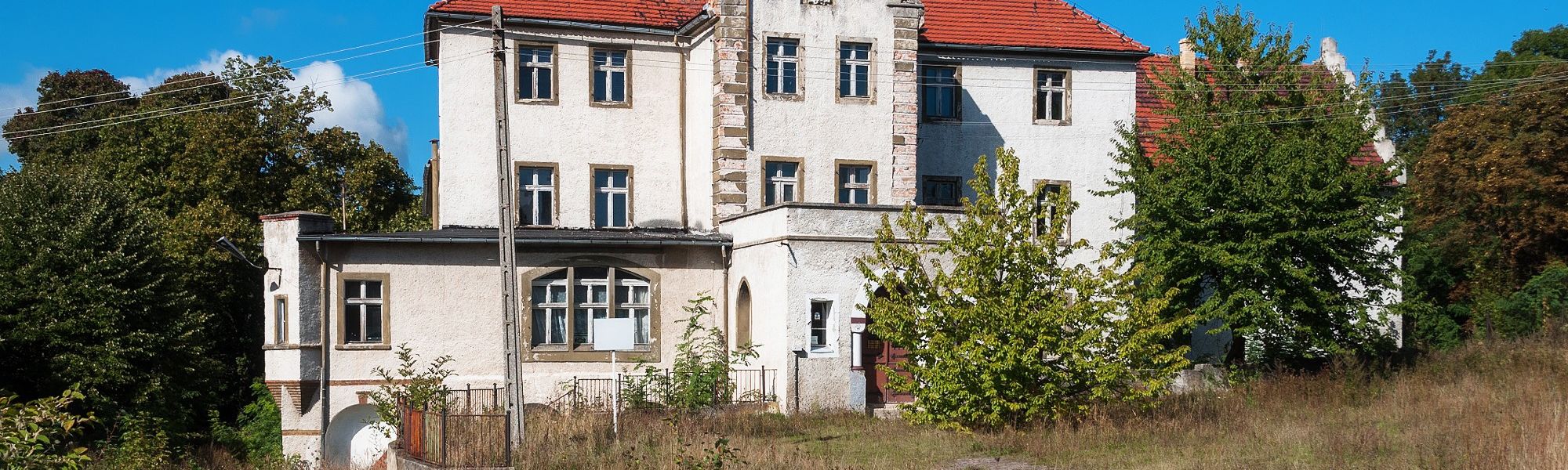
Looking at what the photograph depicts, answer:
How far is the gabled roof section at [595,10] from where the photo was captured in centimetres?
2986

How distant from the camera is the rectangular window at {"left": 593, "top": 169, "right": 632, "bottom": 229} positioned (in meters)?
30.5

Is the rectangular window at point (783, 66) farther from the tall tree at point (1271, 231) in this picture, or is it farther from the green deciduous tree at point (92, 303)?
the green deciduous tree at point (92, 303)

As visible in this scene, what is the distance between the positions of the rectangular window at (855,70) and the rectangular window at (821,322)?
17.3ft

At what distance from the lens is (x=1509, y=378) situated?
22.6 m

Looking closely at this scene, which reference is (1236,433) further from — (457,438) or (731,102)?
(731,102)

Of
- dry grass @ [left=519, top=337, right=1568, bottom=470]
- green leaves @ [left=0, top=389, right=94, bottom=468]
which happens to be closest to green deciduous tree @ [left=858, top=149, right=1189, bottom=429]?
dry grass @ [left=519, top=337, right=1568, bottom=470]

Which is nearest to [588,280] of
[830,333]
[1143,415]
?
[830,333]

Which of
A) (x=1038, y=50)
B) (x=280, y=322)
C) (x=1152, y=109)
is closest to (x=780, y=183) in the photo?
(x=1038, y=50)

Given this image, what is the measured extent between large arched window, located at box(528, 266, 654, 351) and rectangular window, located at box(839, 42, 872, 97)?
558 cm

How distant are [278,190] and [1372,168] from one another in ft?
97.5

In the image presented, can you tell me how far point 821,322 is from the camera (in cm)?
2562

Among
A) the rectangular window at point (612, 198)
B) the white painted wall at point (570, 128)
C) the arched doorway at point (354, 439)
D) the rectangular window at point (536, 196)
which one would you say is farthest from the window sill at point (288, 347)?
the rectangular window at point (612, 198)

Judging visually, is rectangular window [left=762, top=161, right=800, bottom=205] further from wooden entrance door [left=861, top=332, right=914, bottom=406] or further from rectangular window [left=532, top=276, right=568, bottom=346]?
rectangular window [left=532, top=276, right=568, bottom=346]

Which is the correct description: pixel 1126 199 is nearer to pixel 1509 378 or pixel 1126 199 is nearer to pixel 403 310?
pixel 1509 378
